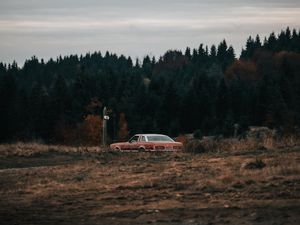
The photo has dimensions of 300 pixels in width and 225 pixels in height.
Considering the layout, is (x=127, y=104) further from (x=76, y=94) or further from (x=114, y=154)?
(x=114, y=154)

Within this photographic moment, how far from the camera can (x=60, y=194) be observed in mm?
14039

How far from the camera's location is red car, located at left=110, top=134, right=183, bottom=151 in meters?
31.2

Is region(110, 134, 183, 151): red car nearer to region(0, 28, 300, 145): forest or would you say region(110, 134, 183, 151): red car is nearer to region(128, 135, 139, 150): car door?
region(128, 135, 139, 150): car door

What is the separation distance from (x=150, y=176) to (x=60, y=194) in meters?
2.69

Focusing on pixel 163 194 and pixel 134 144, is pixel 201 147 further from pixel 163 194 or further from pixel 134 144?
pixel 163 194

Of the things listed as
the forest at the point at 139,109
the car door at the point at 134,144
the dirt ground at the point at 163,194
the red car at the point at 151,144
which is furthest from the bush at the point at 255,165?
the forest at the point at 139,109

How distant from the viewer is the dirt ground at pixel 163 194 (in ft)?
34.8

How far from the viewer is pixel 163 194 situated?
42.4 ft

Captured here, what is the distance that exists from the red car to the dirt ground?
1215cm

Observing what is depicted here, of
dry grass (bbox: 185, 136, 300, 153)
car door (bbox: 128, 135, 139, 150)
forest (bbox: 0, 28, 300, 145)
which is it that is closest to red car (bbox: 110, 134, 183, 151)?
car door (bbox: 128, 135, 139, 150)

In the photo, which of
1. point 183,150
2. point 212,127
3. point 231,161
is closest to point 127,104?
point 212,127

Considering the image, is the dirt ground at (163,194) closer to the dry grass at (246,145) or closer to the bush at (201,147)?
the dry grass at (246,145)

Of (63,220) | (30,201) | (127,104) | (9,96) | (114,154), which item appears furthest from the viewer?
(127,104)

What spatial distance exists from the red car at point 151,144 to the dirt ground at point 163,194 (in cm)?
1215
